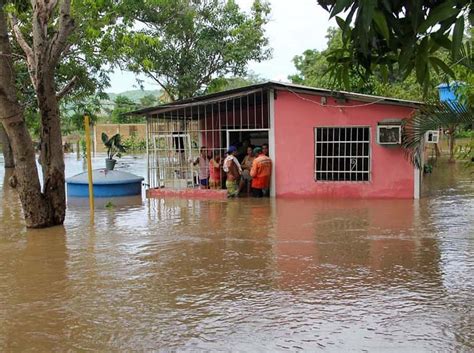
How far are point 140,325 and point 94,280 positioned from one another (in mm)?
1844

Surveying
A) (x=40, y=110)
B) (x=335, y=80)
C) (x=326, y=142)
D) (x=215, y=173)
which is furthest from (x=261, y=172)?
(x=335, y=80)

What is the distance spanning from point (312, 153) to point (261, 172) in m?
1.42

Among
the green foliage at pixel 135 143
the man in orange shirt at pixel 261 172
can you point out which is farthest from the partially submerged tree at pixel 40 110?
the green foliage at pixel 135 143

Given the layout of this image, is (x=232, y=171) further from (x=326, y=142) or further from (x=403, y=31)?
(x=403, y=31)

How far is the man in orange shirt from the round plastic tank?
3.86 metres

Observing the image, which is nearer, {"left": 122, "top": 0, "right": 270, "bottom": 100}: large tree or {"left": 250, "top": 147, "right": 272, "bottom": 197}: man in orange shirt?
{"left": 250, "top": 147, "right": 272, "bottom": 197}: man in orange shirt

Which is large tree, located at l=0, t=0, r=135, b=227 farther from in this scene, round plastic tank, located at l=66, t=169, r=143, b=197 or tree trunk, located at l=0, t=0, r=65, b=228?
round plastic tank, located at l=66, t=169, r=143, b=197

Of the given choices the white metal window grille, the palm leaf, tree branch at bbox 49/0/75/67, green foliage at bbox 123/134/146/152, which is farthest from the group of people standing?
green foliage at bbox 123/134/146/152

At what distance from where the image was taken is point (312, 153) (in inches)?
567

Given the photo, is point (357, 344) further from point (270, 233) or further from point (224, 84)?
point (224, 84)

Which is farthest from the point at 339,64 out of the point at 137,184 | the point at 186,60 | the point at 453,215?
the point at 186,60

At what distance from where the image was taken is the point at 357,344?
4.52 metres

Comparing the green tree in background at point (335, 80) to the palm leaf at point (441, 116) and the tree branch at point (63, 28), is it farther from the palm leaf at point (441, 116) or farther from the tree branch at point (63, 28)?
the tree branch at point (63, 28)

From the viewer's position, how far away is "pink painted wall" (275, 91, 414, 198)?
13.7 metres
